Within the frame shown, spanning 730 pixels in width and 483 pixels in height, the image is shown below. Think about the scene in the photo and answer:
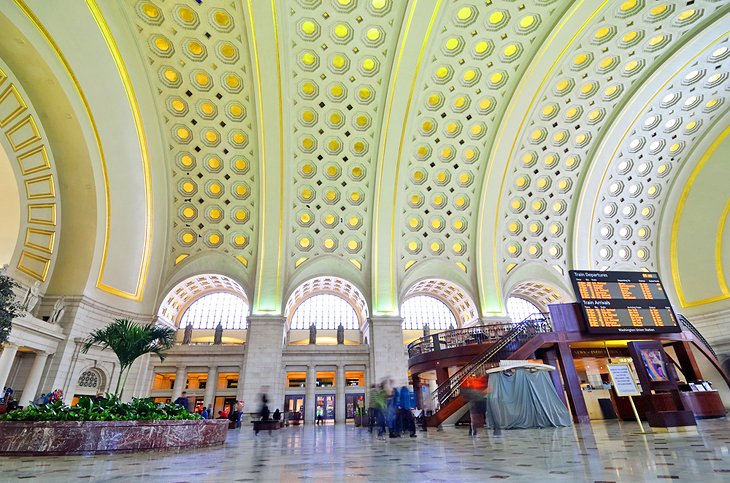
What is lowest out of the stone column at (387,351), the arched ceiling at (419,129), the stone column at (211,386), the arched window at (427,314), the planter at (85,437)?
the planter at (85,437)

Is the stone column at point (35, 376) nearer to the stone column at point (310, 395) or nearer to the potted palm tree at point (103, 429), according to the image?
the potted palm tree at point (103, 429)

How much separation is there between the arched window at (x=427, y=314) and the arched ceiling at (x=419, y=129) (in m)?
4.12

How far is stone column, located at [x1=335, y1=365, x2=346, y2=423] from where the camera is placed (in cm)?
1934

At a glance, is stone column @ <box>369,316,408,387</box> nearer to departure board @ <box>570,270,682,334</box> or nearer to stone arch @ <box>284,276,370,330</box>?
stone arch @ <box>284,276,370,330</box>

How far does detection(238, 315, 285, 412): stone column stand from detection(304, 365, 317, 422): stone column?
1467 millimetres

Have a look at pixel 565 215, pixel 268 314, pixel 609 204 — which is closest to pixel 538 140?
pixel 565 215

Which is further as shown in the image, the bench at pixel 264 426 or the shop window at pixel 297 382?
the shop window at pixel 297 382

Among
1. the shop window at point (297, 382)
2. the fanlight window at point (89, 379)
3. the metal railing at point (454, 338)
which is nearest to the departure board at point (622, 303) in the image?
the metal railing at point (454, 338)

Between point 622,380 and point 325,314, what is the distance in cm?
1886

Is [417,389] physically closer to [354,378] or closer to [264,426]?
[354,378]

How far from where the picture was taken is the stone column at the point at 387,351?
18.4 m

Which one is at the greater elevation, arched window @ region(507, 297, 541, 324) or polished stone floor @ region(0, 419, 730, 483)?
arched window @ region(507, 297, 541, 324)

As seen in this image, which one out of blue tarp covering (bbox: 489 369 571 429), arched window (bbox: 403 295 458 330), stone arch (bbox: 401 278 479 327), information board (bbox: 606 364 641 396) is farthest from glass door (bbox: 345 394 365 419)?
information board (bbox: 606 364 641 396)

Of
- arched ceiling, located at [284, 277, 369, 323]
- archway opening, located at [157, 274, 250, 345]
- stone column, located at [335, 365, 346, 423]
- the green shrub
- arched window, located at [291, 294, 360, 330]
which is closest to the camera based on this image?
the green shrub
